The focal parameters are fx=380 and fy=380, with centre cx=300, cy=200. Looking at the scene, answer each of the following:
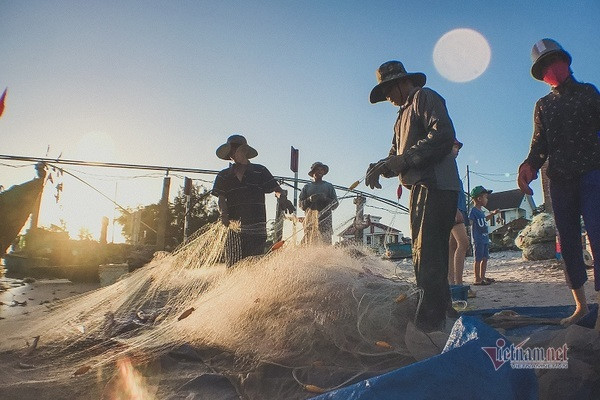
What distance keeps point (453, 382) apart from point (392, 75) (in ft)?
7.67

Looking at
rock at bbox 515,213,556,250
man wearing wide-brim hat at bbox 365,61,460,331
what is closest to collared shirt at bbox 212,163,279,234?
man wearing wide-brim hat at bbox 365,61,460,331

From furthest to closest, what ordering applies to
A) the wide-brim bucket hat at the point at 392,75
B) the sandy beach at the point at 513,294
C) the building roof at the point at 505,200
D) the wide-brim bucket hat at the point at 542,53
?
the building roof at the point at 505,200 < the sandy beach at the point at 513,294 < the wide-brim bucket hat at the point at 392,75 < the wide-brim bucket hat at the point at 542,53

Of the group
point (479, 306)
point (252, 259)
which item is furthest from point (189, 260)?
point (479, 306)

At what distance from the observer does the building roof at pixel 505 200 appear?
48.1m

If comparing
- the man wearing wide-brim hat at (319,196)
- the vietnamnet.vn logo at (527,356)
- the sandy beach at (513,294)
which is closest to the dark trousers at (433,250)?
the vietnamnet.vn logo at (527,356)

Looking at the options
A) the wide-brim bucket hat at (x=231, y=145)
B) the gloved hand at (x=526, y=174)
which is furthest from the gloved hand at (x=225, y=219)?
the gloved hand at (x=526, y=174)

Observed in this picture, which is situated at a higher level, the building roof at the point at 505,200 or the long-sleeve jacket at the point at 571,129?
the building roof at the point at 505,200

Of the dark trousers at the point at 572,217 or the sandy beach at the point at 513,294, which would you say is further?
the sandy beach at the point at 513,294

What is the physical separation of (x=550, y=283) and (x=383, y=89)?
189 inches

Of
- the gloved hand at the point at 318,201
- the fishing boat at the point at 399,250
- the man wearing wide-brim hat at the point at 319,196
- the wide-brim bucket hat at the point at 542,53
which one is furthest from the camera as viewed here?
the fishing boat at the point at 399,250

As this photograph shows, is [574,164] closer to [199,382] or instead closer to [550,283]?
[199,382]

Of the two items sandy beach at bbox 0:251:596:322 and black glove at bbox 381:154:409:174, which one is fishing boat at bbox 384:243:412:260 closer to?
Result: sandy beach at bbox 0:251:596:322

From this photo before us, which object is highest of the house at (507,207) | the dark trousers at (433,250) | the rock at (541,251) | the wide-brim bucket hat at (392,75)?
the house at (507,207)

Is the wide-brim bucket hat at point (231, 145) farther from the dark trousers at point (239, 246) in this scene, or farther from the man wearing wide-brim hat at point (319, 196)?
the man wearing wide-brim hat at point (319, 196)
